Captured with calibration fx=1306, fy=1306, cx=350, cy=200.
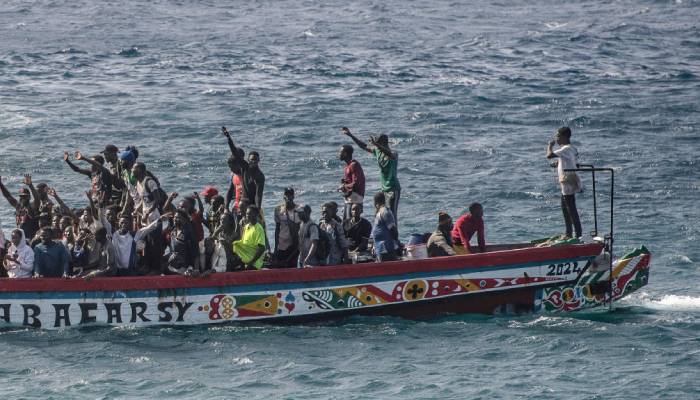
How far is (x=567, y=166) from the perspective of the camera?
20.0 meters

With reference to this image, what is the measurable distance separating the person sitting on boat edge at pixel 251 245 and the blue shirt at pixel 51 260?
2.53 m

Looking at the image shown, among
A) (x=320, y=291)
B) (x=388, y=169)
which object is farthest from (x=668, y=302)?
(x=320, y=291)

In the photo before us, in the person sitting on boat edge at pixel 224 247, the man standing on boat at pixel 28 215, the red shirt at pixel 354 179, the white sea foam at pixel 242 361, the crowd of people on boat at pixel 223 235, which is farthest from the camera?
the man standing on boat at pixel 28 215

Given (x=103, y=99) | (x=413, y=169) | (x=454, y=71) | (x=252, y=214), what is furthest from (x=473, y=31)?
(x=252, y=214)

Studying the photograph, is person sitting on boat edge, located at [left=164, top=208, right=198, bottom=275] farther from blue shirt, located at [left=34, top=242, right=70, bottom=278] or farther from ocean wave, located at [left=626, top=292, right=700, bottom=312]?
ocean wave, located at [left=626, top=292, right=700, bottom=312]

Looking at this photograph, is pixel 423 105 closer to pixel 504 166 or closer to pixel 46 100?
pixel 504 166

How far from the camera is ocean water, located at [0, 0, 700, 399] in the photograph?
18.6m

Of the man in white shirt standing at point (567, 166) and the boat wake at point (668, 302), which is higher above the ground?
the man in white shirt standing at point (567, 166)

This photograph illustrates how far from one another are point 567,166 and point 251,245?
4.96m

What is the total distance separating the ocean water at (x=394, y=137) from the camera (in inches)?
731

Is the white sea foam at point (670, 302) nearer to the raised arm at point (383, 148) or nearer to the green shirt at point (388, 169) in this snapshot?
the green shirt at point (388, 169)

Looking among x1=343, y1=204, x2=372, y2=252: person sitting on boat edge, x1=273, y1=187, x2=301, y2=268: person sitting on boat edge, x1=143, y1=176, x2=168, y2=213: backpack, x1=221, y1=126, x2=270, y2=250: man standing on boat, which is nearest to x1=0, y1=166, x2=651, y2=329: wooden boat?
x1=273, y1=187, x2=301, y2=268: person sitting on boat edge

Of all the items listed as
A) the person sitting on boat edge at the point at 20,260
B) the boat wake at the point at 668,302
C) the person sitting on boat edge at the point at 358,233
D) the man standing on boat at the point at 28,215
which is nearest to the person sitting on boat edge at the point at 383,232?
the person sitting on boat edge at the point at 358,233

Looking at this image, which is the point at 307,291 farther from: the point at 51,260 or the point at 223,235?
the point at 51,260
